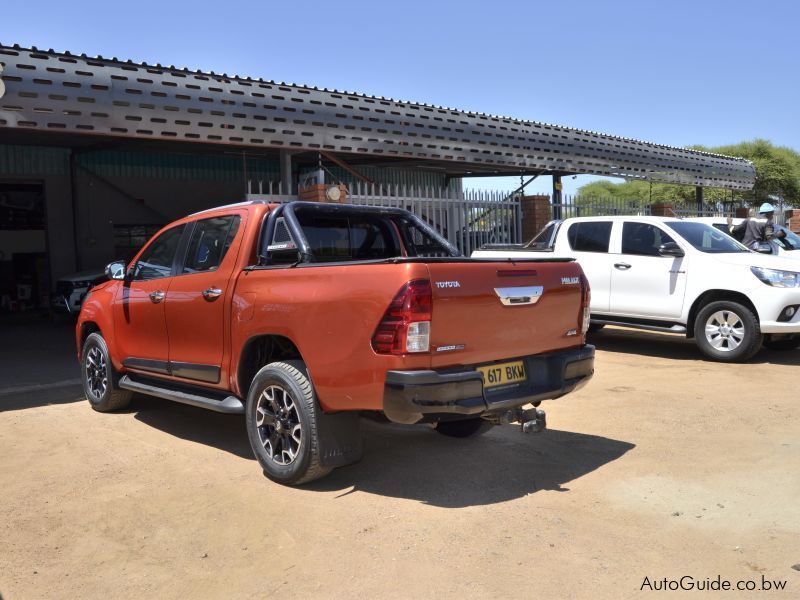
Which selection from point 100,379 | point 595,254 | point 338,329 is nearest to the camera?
point 338,329

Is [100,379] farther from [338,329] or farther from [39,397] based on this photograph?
[338,329]

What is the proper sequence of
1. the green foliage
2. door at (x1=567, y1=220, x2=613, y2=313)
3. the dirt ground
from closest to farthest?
the dirt ground < door at (x1=567, y1=220, x2=613, y2=313) < the green foliage

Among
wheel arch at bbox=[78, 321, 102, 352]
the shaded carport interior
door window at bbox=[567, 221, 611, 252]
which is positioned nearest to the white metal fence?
the shaded carport interior

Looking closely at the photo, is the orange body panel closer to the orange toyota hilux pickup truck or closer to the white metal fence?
the orange toyota hilux pickup truck

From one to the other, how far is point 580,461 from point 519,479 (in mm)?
620

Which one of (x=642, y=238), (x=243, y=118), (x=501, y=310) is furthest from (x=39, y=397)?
(x=642, y=238)

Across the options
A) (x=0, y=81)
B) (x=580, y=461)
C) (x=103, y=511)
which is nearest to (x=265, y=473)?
(x=103, y=511)

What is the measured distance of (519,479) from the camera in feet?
15.6

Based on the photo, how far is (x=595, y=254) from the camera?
10.2m

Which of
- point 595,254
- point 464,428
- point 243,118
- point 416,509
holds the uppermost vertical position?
point 243,118

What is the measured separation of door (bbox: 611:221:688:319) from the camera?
30.6ft

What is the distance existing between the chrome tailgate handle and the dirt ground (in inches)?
47.1

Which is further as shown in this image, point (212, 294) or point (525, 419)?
point (212, 294)

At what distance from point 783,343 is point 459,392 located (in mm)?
7167
